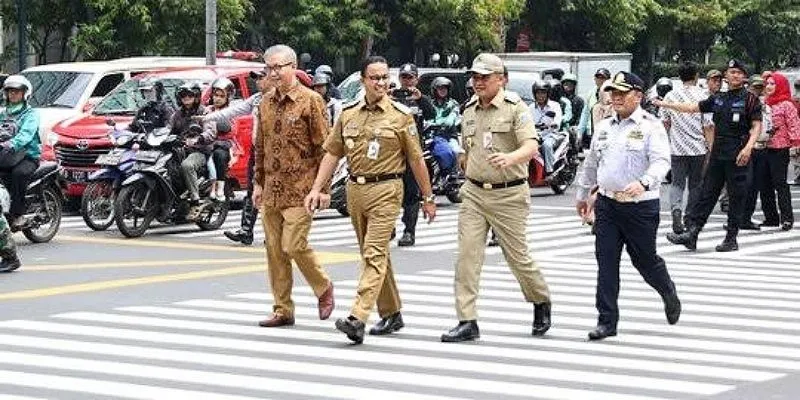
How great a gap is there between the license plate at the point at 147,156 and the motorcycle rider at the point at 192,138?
288 mm

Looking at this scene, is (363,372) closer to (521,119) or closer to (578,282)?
(521,119)

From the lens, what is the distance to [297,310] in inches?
519

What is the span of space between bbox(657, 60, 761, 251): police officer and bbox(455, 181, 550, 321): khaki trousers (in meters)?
5.54

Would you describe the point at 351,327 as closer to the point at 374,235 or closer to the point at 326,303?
the point at 374,235

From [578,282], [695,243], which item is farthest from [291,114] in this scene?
[695,243]

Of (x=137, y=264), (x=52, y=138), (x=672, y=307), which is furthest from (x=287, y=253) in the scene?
(x=52, y=138)

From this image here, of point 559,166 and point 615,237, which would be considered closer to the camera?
point 615,237

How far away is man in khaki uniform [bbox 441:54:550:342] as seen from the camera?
1157 centimetres

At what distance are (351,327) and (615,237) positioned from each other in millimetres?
1817

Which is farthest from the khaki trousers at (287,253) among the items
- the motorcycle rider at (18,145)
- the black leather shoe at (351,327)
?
the motorcycle rider at (18,145)

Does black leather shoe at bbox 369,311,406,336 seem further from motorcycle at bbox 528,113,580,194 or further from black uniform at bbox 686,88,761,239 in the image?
motorcycle at bbox 528,113,580,194

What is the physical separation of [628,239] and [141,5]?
790 inches

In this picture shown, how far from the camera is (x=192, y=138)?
1952cm

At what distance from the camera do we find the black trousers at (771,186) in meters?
20.5
